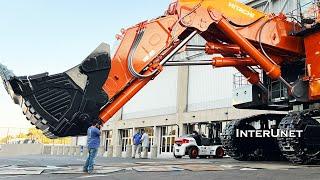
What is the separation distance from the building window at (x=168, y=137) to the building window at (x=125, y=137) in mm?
8014

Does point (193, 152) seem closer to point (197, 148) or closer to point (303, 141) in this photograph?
point (197, 148)

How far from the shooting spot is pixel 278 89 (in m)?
13.0

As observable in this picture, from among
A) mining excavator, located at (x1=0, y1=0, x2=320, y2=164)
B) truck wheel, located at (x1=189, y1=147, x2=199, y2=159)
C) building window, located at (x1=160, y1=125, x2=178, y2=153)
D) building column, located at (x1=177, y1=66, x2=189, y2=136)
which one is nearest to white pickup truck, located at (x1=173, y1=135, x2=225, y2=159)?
truck wheel, located at (x1=189, y1=147, x2=199, y2=159)

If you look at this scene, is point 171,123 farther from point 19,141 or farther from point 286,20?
point 286,20

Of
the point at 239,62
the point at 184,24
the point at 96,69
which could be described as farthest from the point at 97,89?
the point at 239,62

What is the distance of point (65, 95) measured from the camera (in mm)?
8297

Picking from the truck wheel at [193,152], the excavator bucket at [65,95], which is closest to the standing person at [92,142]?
the excavator bucket at [65,95]

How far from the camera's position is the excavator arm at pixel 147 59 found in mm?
8133

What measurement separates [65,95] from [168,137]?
33734 millimetres

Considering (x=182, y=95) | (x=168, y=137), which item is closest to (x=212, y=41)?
(x=182, y=95)

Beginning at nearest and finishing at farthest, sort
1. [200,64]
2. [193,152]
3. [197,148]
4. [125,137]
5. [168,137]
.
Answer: [200,64] < [193,152] < [197,148] < [168,137] < [125,137]

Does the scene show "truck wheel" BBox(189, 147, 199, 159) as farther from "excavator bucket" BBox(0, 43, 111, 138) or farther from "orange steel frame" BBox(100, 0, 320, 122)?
"excavator bucket" BBox(0, 43, 111, 138)

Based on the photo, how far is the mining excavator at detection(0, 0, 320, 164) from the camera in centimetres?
823

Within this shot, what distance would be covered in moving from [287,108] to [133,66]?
7920 mm
